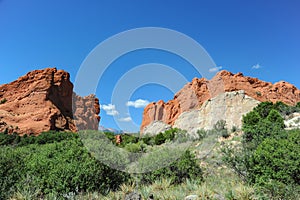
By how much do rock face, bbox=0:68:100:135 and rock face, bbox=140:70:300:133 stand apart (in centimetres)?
2036

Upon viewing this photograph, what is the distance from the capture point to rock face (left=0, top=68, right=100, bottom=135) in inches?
1629

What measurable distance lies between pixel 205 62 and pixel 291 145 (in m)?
4.90

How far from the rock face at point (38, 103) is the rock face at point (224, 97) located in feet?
66.8

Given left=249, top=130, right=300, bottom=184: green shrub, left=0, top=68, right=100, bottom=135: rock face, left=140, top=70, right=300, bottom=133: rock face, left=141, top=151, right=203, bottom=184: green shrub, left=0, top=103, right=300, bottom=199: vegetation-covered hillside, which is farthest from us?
left=0, top=68, right=100, bottom=135: rock face

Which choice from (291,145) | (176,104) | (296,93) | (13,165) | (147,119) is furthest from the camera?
(147,119)

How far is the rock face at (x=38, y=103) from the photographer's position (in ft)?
136

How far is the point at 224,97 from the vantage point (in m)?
39.1

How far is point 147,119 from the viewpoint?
74.6 meters

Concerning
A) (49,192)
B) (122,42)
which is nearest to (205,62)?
(122,42)

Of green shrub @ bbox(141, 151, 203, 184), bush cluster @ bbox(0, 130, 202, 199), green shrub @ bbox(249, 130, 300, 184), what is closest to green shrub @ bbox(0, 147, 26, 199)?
bush cluster @ bbox(0, 130, 202, 199)

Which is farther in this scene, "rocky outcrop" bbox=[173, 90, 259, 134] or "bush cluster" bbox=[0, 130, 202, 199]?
"rocky outcrop" bbox=[173, 90, 259, 134]

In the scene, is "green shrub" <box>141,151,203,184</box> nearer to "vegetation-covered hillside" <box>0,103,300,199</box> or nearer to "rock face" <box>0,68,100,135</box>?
"vegetation-covered hillside" <box>0,103,300,199</box>

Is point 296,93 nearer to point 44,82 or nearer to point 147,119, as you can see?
point 147,119

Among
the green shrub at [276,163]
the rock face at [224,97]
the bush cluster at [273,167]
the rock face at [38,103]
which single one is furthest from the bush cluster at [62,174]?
the rock face at [38,103]
